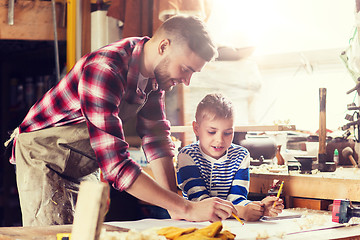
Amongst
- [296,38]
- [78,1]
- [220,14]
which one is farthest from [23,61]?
[296,38]

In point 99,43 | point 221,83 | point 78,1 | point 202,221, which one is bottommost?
point 202,221

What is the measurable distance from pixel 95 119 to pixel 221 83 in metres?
0.69

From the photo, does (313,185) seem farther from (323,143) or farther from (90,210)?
(90,210)

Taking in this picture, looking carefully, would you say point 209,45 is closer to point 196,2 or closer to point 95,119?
point 95,119

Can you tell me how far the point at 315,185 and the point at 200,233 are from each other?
526 millimetres

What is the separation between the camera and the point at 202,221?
109 cm

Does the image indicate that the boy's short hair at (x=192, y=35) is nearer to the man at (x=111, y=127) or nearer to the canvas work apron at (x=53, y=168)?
the man at (x=111, y=127)

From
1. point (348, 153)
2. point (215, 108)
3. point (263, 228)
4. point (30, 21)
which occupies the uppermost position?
point (30, 21)

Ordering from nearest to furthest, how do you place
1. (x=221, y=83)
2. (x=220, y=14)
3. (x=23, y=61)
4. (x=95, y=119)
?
(x=95, y=119) < (x=221, y=83) < (x=220, y=14) < (x=23, y=61)

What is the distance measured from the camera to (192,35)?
→ 1108 mm

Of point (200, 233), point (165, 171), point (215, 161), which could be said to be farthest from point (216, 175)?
point (200, 233)

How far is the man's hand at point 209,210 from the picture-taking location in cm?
105

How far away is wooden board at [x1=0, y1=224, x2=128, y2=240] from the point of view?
0.94 m

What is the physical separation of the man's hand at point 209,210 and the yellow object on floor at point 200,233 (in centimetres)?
11
